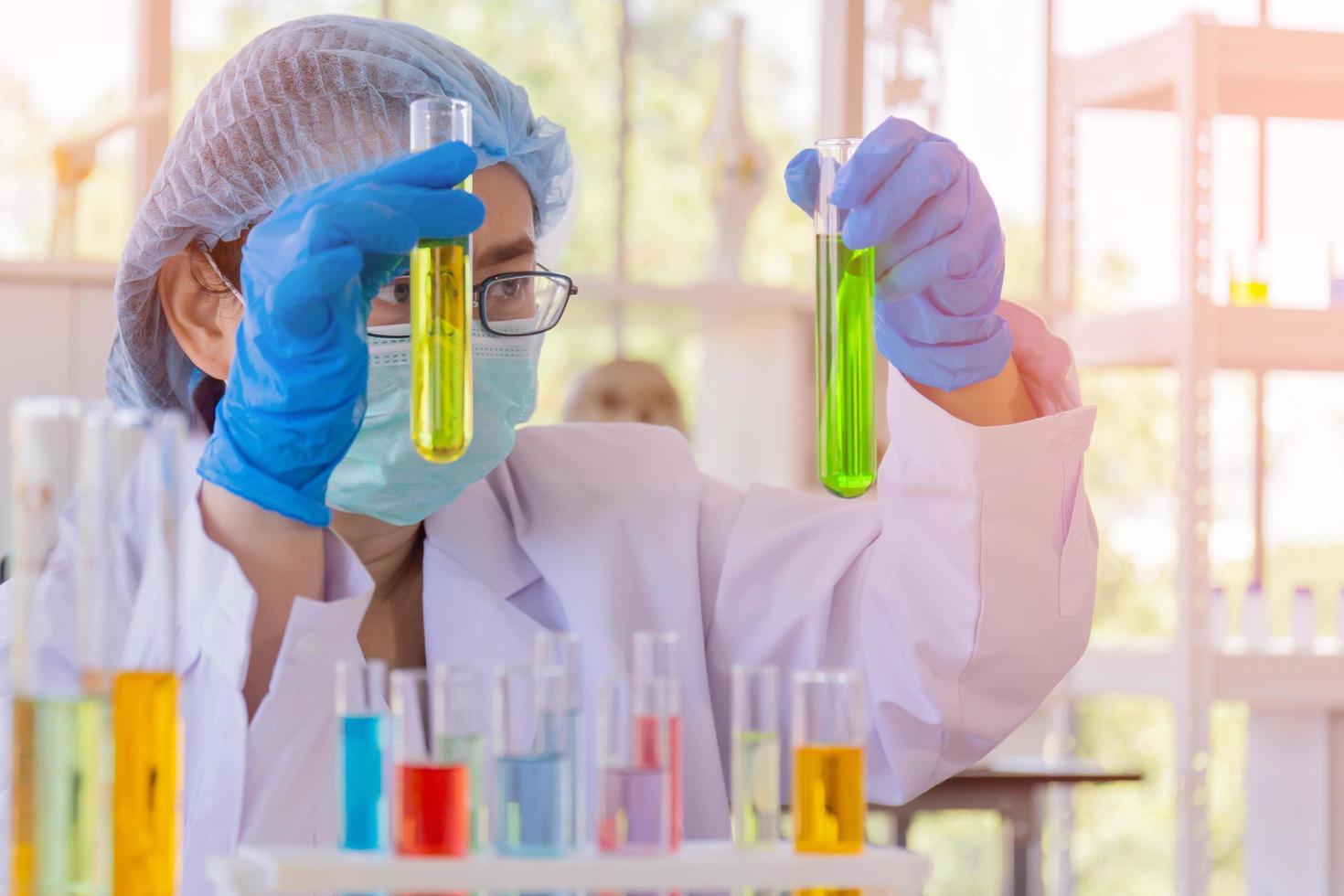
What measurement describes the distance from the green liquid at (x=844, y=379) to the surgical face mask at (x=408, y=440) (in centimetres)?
37

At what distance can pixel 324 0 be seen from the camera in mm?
3570

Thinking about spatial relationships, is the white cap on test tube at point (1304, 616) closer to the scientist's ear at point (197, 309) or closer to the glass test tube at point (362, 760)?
the scientist's ear at point (197, 309)

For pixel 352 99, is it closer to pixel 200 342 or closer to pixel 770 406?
pixel 200 342

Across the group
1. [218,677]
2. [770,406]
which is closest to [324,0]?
[770,406]

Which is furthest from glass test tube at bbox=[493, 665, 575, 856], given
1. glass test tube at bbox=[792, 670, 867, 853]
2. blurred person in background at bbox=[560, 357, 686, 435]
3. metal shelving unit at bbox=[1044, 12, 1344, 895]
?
blurred person in background at bbox=[560, 357, 686, 435]

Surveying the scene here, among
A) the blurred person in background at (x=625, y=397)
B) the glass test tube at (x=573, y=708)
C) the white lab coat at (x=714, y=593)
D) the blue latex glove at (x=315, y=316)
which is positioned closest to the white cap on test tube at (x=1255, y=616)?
the blurred person in background at (x=625, y=397)

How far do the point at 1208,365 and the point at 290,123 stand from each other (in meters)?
1.75

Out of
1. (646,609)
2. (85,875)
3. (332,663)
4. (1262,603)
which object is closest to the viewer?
(85,875)

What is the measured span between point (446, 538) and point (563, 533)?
0.11 meters

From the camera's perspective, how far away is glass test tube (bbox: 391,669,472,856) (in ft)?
2.27

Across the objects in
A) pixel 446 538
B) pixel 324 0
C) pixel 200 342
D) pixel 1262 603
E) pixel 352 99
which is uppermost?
pixel 324 0

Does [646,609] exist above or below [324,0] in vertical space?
below

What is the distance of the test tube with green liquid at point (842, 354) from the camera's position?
0.98 m

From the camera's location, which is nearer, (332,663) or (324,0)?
(332,663)
